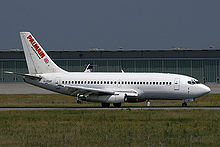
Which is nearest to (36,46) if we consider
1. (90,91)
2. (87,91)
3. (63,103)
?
(87,91)

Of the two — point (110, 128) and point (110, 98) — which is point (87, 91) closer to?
point (110, 98)

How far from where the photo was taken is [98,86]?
55031 millimetres

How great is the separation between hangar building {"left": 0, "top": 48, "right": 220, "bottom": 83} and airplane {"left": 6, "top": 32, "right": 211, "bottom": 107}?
4999 cm

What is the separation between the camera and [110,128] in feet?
111

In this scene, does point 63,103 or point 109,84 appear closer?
point 109,84

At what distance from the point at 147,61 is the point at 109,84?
173ft

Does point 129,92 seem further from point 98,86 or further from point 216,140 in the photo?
point 216,140

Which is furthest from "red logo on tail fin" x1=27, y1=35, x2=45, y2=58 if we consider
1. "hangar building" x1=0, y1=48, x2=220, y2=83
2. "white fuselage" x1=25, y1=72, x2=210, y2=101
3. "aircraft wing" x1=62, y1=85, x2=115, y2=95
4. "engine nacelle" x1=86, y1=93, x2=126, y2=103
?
"hangar building" x1=0, y1=48, x2=220, y2=83

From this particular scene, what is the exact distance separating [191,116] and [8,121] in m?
13.9

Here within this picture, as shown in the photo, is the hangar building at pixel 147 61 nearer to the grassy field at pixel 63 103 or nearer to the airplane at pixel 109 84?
the grassy field at pixel 63 103

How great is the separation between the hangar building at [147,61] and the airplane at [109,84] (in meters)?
50.0

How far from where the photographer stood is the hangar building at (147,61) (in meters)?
106

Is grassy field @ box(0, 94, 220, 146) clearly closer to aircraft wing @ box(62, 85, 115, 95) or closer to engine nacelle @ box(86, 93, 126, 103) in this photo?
aircraft wing @ box(62, 85, 115, 95)

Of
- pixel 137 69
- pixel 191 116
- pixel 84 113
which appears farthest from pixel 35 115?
pixel 137 69
